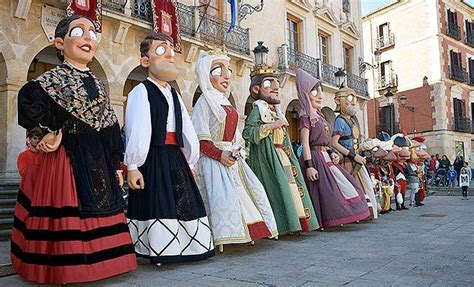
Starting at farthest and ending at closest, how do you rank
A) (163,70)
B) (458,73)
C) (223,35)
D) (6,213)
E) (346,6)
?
(458,73), (346,6), (223,35), (6,213), (163,70)

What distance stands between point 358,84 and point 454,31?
12.8m

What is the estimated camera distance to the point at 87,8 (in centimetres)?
833

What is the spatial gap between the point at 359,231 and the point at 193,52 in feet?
22.0

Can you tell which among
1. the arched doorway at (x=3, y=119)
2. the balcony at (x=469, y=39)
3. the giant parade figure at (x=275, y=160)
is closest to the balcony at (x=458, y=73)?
the balcony at (x=469, y=39)

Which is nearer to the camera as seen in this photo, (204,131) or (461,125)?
(204,131)

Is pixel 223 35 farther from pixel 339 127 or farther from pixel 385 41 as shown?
pixel 385 41

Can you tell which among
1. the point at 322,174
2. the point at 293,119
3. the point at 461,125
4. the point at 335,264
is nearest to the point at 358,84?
the point at 293,119

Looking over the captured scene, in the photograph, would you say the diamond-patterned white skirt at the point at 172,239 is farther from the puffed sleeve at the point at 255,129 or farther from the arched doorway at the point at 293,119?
the arched doorway at the point at 293,119

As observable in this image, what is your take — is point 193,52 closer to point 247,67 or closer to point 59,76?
point 247,67

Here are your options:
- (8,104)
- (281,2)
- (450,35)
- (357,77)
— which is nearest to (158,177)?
(8,104)

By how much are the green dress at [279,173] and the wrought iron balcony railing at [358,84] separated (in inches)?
547

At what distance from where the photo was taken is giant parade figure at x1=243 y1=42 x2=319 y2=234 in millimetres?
5078

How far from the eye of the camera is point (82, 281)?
3.09 m

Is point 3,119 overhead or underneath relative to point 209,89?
overhead
